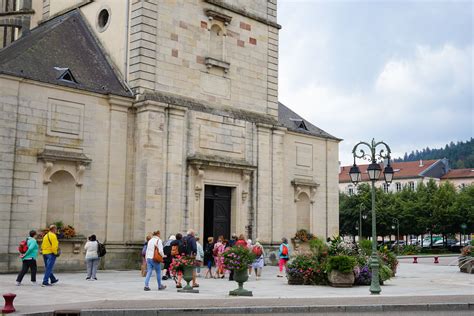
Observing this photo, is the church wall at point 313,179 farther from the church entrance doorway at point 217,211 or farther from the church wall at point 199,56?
the church entrance doorway at point 217,211

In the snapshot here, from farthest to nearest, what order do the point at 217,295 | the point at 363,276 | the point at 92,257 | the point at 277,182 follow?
the point at 277,182
the point at 92,257
the point at 363,276
the point at 217,295

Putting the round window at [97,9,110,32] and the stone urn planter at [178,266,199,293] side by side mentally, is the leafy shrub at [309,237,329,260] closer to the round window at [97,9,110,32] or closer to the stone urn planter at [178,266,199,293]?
the stone urn planter at [178,266,199,293]

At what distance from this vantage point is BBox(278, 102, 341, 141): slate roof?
3584 centimetres

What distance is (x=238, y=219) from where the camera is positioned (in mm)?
30922

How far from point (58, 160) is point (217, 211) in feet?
28.2

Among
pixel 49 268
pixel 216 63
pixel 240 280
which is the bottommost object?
pixel 240 280

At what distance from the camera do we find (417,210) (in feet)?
230

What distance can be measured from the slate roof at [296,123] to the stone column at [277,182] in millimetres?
1698

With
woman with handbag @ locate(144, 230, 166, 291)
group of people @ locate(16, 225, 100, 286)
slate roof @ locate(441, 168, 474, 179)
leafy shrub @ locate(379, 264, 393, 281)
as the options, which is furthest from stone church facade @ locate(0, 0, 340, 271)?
slate roof @ locate(441, 168, 474, 179)

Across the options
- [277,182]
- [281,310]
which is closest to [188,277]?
[281,310]

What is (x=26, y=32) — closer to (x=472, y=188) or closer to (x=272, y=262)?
(x=272, y=262)

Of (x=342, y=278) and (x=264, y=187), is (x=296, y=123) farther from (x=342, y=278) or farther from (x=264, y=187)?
(x=342, y=278)

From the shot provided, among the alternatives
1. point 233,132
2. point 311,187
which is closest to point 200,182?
point 233,132

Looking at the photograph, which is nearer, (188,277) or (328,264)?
(188,277)
